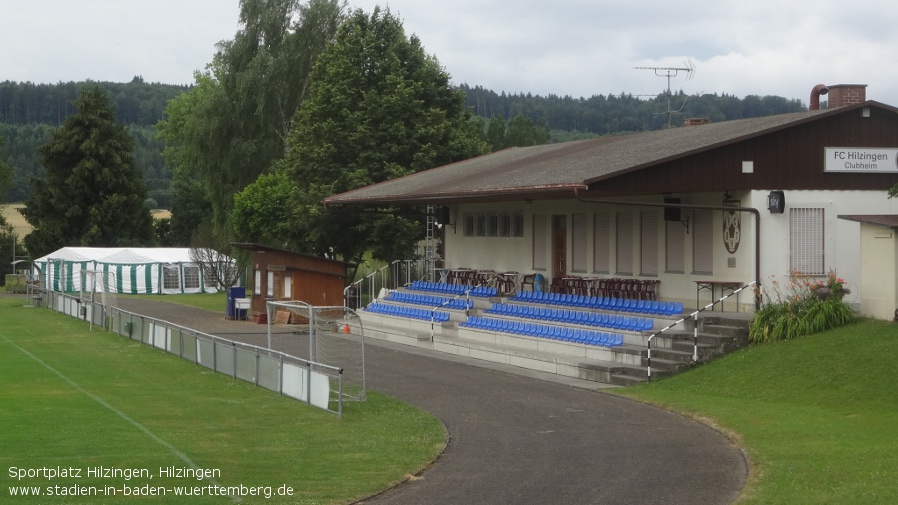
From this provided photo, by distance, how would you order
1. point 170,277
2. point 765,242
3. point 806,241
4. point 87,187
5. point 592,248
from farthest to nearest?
point 87,187 < point 170,277 < point 592,248 < point 806,241 < point 765,242

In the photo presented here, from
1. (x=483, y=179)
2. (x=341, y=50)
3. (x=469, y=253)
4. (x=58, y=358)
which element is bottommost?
(x=58, y=358)

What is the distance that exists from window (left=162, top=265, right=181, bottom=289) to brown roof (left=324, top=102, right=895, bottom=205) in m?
28.8

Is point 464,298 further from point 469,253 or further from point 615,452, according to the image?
point 615,452

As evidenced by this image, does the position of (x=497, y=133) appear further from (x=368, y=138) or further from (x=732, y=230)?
(x=732, y=230)

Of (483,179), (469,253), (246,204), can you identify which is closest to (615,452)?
(483,179)

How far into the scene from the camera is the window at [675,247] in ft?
85.2

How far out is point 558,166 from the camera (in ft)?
93.7

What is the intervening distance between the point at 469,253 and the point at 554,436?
21791 mm

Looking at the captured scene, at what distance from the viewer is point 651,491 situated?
11.6m

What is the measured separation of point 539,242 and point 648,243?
569cm

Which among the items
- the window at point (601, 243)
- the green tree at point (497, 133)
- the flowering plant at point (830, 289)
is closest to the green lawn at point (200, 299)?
the window at point (601, 243)

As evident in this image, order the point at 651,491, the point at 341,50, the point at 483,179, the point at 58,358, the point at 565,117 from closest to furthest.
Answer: the point at 651,491 < the point at 58,358 < the point at 483,179 < the point at 341,50 < the point at 565,117

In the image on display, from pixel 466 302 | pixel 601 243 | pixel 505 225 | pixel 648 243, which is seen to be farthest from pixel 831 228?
pixel 505 225

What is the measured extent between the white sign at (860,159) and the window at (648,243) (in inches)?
181
